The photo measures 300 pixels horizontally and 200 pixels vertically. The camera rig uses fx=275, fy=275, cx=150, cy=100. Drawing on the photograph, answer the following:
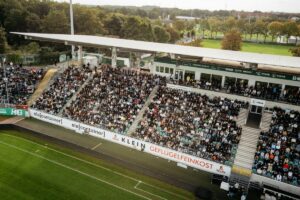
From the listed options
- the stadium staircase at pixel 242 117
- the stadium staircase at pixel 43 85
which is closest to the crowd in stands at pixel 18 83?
the stadium staircase at pixel 43 85

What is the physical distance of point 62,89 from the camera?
118 feet

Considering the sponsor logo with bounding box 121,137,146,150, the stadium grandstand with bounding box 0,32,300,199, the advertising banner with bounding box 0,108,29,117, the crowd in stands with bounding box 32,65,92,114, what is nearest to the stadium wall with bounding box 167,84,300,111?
the stadium grandstand with bounding box 0,32,300,199

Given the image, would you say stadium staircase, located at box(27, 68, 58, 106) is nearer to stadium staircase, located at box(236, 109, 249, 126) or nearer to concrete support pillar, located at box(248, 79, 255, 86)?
stadium staircase, located at box(236, 109, 249, 126)

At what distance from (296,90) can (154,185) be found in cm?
1692

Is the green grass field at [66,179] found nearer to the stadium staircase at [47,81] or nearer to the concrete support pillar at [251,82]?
A: the stadium staircase at [47,81]

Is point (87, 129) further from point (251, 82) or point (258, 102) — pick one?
point (251, 82)

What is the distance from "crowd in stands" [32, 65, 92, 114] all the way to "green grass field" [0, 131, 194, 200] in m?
7.62

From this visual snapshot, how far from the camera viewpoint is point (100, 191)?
21.0 m

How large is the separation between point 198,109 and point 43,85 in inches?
887

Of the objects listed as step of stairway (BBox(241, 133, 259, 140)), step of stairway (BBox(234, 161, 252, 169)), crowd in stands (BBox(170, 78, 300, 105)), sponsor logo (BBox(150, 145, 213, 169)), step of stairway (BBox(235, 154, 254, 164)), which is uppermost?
crowd in stands (BBox(170, 78, 300, 105))

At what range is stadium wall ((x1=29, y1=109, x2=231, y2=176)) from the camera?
23516 millimetres

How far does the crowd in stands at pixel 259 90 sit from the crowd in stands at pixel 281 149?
1.69 m

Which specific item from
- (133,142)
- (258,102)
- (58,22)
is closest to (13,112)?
(133,142)

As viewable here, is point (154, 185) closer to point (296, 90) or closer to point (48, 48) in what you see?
point (296, 90)
